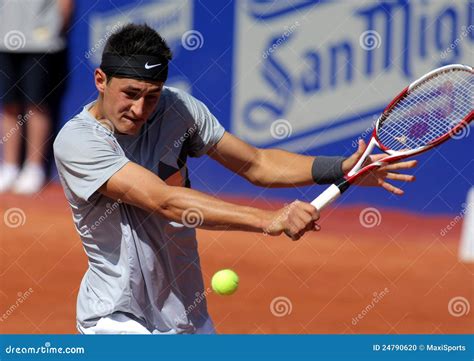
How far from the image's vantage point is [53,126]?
10266 mm

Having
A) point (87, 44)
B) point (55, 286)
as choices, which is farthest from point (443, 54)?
point (55, 286)

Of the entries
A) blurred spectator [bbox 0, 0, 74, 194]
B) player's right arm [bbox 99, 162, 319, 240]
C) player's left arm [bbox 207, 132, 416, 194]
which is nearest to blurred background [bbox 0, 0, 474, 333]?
blurred spectator [bbox 0, 0, 74, 194]

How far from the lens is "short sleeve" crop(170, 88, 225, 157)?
15.2ft

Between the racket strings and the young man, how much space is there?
416 millimetres

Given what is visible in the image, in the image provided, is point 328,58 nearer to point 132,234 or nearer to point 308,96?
point 308,96

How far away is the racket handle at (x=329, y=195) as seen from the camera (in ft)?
13.1

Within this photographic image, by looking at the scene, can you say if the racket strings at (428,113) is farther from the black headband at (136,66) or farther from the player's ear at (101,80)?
the player's ear at (101,80)

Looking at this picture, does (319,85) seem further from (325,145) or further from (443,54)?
(443,54)

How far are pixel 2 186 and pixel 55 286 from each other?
216cm

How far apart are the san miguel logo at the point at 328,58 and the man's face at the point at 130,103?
540 centimetres

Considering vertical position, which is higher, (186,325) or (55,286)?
(186,325)

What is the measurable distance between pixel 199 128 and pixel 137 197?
2.25 ft

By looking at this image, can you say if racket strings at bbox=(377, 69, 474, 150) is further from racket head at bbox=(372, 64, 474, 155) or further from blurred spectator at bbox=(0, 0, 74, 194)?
blurred spectator at bbox=(0, 0, 74, 194)

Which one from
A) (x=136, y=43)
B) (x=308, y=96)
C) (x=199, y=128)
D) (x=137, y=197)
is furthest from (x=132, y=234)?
(x=308, y=96)
